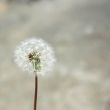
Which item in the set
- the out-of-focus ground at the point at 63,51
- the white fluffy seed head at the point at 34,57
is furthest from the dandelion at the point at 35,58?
the out-of-focus ground at the point at 63,51

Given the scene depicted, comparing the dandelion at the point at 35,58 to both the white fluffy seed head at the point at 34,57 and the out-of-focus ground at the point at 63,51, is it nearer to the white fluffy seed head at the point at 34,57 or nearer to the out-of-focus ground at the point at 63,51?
the white fluffy seed head at the point at 34,57

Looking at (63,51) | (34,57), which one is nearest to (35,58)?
(34,57)

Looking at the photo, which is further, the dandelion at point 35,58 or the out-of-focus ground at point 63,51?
the out-of-focus ground at point 63,51

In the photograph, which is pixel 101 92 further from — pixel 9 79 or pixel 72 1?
pixel 72 1

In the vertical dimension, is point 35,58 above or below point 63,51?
below

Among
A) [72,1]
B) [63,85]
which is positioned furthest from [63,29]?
[63,85]

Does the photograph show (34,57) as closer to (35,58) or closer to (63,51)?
(35,58)
